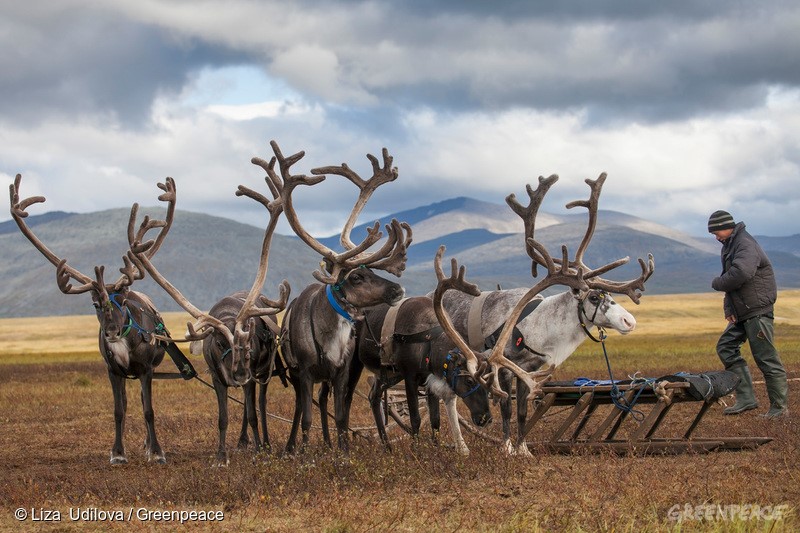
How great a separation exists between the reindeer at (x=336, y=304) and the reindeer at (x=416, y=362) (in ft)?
1.74

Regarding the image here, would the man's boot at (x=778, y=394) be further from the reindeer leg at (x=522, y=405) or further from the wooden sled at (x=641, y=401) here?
the reindeer leg at (x=522, y=405)

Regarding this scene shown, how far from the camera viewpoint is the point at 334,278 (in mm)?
13039

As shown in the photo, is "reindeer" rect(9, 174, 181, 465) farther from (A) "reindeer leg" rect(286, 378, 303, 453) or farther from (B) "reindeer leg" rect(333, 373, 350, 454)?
(B) "reindeer leg" rect(333, 373, 350, 454)

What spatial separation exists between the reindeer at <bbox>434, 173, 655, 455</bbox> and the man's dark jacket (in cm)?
233

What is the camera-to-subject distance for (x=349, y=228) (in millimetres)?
14602

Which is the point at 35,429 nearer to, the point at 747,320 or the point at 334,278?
the point at 334,278

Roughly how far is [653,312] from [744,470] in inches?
4705

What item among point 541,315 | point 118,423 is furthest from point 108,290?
point 541,315

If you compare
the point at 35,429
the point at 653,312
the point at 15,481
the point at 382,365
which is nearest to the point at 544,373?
the point at 382,365

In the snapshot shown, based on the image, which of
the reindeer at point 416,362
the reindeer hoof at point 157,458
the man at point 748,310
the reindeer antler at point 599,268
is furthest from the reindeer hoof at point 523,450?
the reindeer hoof at point 157,458

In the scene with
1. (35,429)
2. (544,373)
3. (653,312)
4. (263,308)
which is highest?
(263,308)

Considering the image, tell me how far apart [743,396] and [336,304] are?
7.02 m

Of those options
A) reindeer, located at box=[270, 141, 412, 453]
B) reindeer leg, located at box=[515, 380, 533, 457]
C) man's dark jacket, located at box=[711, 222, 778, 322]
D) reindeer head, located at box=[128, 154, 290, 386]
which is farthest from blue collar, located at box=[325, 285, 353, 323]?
man's dark jacket, located at box=[711, 222, 778, 322]

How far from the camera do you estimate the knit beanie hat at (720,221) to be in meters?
15.7
